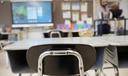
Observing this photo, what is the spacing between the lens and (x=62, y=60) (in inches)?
76.2

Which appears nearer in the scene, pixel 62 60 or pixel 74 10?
pixel 62 60

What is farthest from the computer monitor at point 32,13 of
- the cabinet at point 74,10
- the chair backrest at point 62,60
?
the chair backrest at point 62,60

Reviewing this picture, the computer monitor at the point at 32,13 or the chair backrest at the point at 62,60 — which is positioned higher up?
the computer monitor at the point at 32,13

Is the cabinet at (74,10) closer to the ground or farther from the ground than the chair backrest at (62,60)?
farther from the ground

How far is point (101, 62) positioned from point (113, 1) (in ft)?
14.9

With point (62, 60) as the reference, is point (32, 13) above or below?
above

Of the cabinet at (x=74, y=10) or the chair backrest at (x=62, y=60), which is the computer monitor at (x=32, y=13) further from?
the chair backrest at (x=62, y=60)

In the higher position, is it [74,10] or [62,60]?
[74,10]

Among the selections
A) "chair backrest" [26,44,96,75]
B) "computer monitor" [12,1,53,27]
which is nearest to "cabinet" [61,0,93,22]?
"computer monitor" [12,1,53,27]

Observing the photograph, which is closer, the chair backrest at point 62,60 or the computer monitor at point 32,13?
the chair backrest at point 62,60

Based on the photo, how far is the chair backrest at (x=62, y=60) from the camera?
188cm

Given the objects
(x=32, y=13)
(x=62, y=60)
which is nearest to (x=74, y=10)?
(x=32, y=13)

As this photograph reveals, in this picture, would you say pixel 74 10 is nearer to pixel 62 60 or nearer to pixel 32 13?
pixel 32 13

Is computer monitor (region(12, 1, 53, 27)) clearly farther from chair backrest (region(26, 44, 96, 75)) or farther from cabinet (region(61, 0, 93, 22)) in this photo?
chair backrest (region(26, 44, 96, 75))
